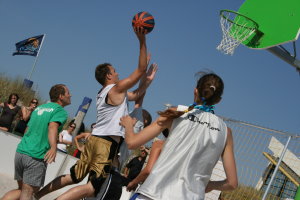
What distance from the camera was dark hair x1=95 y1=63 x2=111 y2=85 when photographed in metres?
5.45

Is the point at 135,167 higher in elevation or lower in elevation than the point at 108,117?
lower

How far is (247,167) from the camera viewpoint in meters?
9.34

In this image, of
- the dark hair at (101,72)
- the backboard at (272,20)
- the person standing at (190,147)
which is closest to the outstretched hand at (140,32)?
the dark hair at (101,72)

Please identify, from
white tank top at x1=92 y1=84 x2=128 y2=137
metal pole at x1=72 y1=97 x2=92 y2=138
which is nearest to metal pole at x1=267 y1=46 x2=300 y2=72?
white tank top at x1=92 y1=84 x2=128 y2=137

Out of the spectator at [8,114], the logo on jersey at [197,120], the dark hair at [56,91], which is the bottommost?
the spectator at [8,114]

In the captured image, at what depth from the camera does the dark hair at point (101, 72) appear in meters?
5.45

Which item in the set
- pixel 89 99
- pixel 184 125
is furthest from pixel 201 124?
pixel 89 99

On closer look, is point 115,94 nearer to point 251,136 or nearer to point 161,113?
point 161,113

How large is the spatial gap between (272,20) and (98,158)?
190 inches

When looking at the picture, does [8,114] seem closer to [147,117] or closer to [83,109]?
[83,109]

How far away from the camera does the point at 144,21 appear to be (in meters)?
4.66

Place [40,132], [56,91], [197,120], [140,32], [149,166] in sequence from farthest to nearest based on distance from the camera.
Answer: [56,91] → [40,132] → [140,32] → [149,166] → [197,120]

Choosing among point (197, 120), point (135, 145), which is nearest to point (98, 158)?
point (135, 145)

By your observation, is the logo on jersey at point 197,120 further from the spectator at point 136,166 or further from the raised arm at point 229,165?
the spectator at point 136,166
